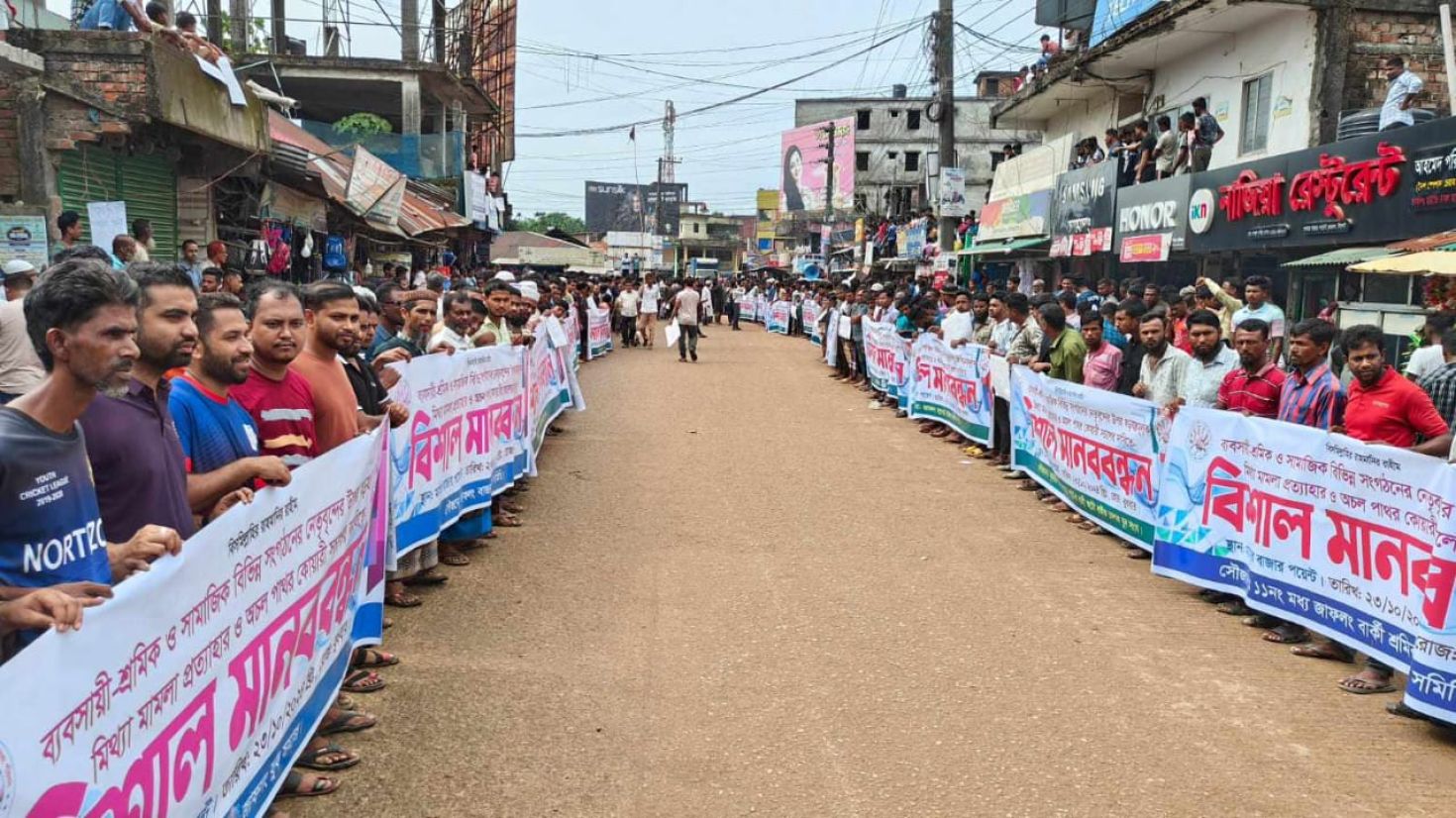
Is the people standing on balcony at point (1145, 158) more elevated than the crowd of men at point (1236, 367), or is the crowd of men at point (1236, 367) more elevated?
the people standing on balcony at point (1145, 158)

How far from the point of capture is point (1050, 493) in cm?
967

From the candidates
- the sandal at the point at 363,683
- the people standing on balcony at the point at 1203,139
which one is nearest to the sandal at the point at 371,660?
the sandal at the point at 363,683

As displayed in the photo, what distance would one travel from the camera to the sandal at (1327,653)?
18.5 ft

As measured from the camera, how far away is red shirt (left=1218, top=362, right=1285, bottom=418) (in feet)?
22.6

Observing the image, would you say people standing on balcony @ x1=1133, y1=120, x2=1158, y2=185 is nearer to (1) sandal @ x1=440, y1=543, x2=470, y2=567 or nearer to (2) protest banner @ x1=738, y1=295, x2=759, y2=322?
(1) sandal @ x1=440, y1=543, x2=470, y2=567

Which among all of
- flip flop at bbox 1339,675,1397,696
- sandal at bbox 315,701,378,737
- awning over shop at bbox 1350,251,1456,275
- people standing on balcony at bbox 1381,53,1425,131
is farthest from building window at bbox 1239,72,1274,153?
sandal at bbox 315,701,378,737

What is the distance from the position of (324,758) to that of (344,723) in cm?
38

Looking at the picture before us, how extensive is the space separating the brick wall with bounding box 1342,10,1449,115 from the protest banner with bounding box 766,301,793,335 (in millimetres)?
23748

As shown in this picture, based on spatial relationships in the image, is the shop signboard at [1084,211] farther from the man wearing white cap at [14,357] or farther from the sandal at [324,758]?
the sandal at [324,758]

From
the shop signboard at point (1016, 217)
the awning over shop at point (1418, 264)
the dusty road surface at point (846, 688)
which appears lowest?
the dusty road surface at point (846, 688)

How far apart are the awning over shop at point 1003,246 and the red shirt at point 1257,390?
700 inches

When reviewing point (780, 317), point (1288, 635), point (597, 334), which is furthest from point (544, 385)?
point (780, 317)

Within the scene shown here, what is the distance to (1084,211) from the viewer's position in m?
22.0

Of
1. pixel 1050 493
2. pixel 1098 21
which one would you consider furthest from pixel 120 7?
pixel 1098 21
